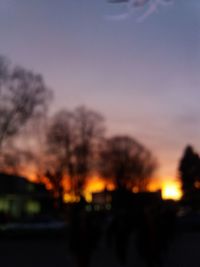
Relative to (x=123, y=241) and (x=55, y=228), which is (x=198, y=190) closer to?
(x=55, y=228)

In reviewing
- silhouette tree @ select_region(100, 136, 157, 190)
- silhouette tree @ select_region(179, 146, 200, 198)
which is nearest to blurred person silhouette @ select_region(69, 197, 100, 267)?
silhouette tree @ select_region(100, 136, 157, 190)

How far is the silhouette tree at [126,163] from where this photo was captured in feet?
218

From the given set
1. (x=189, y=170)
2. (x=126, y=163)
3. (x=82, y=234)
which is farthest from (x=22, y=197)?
(x=82, y=234)

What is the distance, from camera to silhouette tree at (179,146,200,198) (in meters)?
85.8

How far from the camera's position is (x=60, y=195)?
2589 inches

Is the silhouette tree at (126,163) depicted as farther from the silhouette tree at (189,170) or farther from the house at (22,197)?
the silhouette tree at (189,170)

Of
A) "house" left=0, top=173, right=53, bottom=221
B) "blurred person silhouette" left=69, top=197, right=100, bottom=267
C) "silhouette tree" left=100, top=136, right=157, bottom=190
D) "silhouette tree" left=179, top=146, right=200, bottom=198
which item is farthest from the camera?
"silhouette tree" left=179, top=146, right=200, bottom=198

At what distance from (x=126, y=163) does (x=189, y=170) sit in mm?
20163

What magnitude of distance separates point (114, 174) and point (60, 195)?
817cm

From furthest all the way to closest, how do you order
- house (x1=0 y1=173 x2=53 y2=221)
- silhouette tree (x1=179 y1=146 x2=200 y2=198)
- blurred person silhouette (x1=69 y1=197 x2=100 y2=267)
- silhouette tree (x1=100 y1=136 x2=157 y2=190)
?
1. silhouette tree (x1=179 y1=146 x2=200 y2=198)
2. silhouette tree (x1=100 y1=136 x2=157 y2=190)
3. house (x1=0 y1=173 x2=53 y2=221)
4. blurred person silhouette (x1=69 y1=197 x2=100 y2=267)

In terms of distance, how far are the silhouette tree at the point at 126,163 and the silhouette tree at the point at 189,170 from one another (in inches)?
604

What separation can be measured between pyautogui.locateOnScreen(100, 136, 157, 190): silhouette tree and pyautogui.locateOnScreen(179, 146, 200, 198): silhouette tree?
15.3 m

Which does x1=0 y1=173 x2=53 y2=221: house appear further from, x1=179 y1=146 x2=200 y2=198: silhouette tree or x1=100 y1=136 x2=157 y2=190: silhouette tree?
x1=179 y1=146 x2=200 y2=198: silhouette tree

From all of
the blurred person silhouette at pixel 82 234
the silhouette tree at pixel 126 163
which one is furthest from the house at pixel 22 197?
the blurred person silhouette at pixel 82 234
